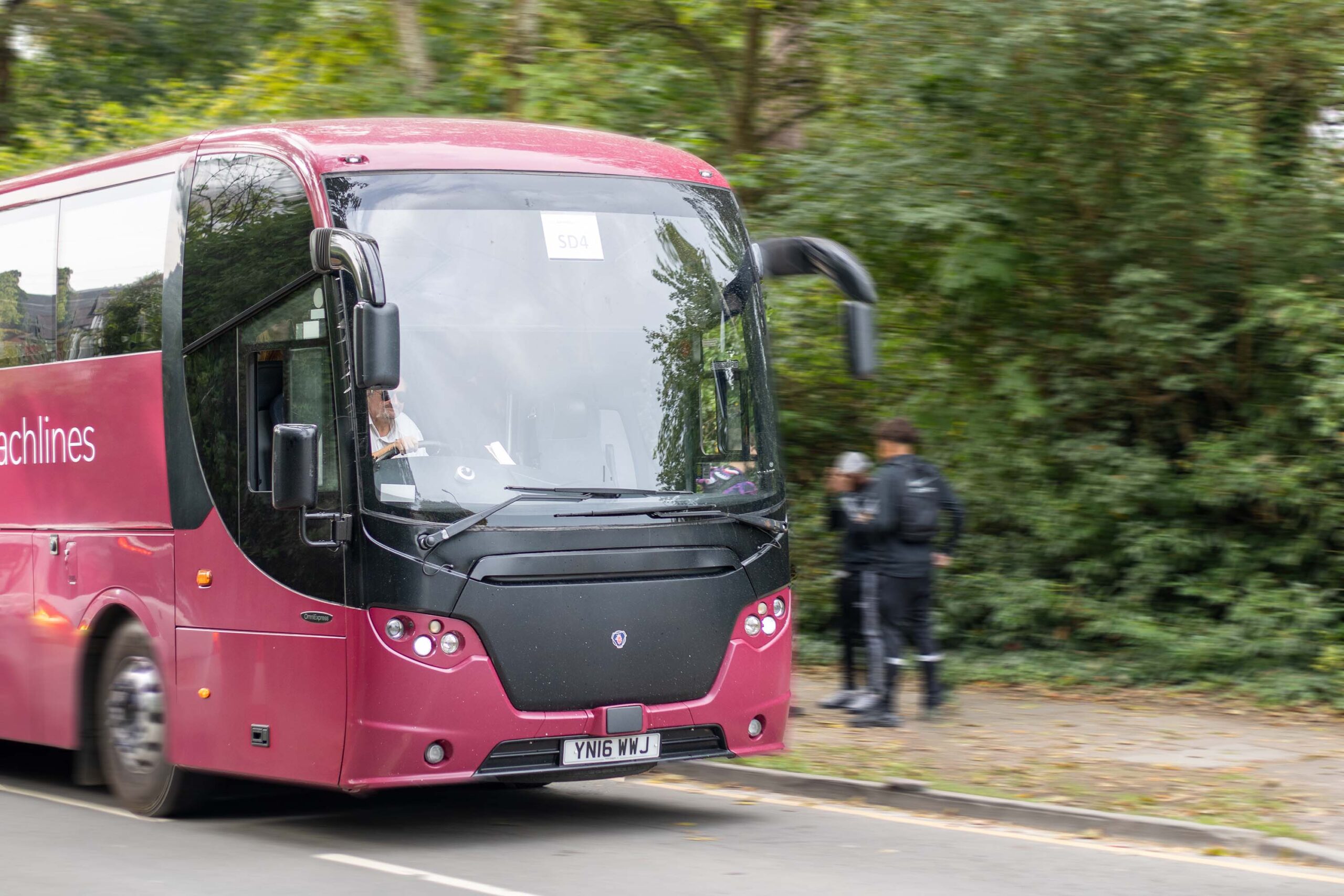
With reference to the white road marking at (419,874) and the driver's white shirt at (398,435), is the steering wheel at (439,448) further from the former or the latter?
the white road marking at (419,874)

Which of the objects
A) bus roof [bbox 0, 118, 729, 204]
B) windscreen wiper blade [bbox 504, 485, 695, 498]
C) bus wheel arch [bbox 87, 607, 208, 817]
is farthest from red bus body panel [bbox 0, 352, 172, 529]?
windscreen wiper blade [bbox 504, 485, 695, 498]

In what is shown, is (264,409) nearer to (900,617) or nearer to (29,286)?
(29,286)

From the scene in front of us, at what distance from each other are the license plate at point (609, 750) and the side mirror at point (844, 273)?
93.5 inches

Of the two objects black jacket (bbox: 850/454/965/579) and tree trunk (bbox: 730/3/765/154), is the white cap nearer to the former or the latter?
black jacket (bbox: 850/454/965/579)

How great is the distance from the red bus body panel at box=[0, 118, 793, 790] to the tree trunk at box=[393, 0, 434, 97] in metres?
7.17

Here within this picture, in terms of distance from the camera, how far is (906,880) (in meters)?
7.32

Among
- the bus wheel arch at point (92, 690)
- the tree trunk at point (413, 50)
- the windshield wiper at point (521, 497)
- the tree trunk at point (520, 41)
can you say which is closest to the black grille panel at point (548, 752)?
the windshield wiper at point (521, 497)

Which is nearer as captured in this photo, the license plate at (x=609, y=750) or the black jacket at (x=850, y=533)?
the license plate at (x=609, y=750)

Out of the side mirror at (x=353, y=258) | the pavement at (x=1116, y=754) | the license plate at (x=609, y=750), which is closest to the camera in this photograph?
the side mirror at (x=353, y=258)

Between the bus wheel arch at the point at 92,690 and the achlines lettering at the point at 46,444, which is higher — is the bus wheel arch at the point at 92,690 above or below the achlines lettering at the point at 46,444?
below

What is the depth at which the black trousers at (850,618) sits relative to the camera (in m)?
12.1

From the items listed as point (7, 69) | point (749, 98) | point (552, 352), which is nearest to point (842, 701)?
point (552, 352)

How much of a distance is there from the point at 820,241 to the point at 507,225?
82.3 inches

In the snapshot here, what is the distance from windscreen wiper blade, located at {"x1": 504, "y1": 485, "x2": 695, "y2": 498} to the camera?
791 centimetres
